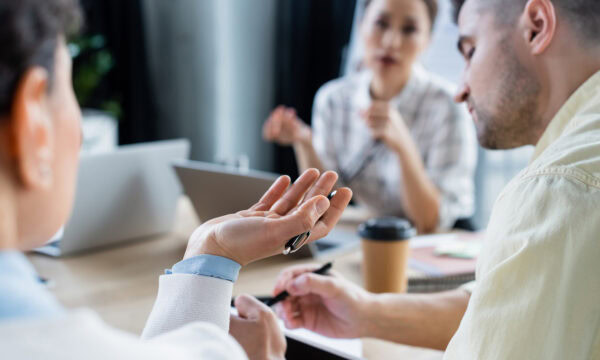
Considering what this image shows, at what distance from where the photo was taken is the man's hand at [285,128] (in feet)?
6.80

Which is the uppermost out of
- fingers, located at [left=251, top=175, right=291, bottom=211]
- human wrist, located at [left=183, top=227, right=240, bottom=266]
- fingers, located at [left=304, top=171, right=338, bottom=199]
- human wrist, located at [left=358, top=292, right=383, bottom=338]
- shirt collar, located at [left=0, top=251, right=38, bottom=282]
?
shirt collar, located at [left=0, top=251, right=38, bottom=282]

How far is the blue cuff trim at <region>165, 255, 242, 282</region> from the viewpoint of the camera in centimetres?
66

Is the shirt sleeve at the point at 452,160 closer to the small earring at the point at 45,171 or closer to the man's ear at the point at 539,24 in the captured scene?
the man's ear at the point at 539,24

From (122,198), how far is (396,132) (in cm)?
86

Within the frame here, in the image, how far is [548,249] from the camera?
2.17ft

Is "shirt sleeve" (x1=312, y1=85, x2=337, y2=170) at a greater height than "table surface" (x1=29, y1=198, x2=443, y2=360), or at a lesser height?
greater

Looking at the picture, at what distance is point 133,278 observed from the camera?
1.33 m

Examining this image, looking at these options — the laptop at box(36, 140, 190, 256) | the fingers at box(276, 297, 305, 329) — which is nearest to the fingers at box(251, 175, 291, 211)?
the fingers at box(276, 297, 305, 329)

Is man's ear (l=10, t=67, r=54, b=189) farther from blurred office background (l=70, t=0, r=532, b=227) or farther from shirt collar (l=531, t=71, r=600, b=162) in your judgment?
blurred office background (l=70, t=0, r=532, b=227)

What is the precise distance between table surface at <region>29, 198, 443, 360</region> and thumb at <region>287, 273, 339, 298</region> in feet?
0.39

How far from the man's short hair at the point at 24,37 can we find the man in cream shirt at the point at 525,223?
50 cm

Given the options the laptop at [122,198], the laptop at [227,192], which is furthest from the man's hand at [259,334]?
the laptop at [122,198]

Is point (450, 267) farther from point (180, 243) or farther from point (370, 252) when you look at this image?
point (180, 243)

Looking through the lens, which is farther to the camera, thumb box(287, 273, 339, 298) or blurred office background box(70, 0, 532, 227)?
blurred office background box(70, 0, 532, 227)
